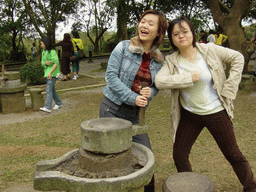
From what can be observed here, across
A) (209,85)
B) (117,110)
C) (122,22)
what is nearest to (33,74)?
(122,22)

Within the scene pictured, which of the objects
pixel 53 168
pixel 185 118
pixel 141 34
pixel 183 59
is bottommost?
pixel 53 168

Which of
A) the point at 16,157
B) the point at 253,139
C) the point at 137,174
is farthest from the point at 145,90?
the point at 253,139

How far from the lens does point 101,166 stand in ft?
6.49

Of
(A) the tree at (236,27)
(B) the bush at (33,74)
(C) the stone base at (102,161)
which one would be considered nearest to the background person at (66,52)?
(B) the bush at (33,74)

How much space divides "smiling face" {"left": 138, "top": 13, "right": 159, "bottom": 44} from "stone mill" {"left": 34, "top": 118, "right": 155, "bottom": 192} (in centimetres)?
Answer: 80

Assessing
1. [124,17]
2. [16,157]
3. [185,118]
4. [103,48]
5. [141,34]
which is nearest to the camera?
[141,34]

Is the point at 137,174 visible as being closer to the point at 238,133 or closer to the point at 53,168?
the point at 53,168

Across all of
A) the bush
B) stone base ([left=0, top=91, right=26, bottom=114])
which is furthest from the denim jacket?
the bush

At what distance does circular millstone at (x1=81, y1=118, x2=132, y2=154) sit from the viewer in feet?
6.27

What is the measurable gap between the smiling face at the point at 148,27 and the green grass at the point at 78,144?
1822 mm

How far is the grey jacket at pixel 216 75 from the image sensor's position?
2.33 m

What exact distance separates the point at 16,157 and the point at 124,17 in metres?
11.0

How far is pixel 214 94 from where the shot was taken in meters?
2.46

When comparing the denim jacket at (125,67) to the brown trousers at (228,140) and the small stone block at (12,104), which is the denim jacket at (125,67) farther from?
the small stone block at (12,104)
